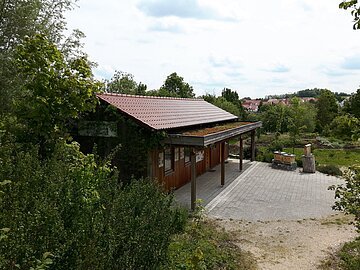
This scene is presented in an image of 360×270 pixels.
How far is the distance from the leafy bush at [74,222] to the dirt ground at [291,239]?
9.24ft

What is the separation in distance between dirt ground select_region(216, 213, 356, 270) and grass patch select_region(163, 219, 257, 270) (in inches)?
12.4

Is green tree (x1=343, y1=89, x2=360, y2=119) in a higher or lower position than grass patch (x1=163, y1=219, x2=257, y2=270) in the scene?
higher

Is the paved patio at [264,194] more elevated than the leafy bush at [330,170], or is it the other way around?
the leafy bush at [330,170]

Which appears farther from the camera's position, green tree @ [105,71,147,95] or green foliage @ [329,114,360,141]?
green tree @ [105,71,147,95]

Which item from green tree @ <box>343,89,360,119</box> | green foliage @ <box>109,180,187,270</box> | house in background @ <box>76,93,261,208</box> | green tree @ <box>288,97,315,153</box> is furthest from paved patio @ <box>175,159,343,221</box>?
green tree @ <box>288,97,315,153</box>

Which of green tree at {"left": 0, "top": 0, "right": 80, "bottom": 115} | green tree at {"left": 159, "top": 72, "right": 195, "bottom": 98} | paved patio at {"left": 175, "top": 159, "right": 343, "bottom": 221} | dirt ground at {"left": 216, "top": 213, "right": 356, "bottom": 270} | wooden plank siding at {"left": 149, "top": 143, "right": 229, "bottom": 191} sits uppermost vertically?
green tree at {"left": 159, "top": 72, "right": 195, "bottom": 98}

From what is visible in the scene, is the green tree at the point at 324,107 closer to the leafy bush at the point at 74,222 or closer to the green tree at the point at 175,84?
the green tree at the point at 175,84

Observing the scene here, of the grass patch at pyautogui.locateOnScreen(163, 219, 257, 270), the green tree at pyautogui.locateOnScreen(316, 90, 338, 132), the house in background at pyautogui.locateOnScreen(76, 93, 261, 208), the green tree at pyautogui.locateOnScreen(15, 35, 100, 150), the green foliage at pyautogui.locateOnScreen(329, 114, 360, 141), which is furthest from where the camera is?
the green tree at pyautogui.locateOnScreen(316, 90, 338, 132)

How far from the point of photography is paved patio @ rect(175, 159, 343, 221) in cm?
1113

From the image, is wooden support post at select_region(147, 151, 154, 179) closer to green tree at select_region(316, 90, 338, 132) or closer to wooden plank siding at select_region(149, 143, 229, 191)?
wooden plank siding at select_region(149, 143, 229, 191)

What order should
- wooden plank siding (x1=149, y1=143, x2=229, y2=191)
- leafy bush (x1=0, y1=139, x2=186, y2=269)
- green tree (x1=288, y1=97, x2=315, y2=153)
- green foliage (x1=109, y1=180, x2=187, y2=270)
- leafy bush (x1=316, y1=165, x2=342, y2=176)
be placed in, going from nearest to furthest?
leafy bush (x1=0, y1=139, x2=186, y2=269)
green foliage (x1=109, y1=180, x2=187, y2=270)
wooden plank siding (x1=149, y1=143, x2=229, y2=191)
leafy bush (x1=316, y1=165, x2=342, y2=176)
green tree (x1=288, y1=97, x2=315, y2=153)

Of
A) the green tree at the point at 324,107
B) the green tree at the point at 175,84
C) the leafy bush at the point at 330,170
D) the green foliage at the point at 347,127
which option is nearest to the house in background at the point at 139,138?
the green foliage at the point at 347,127

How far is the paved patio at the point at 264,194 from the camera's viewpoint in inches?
438

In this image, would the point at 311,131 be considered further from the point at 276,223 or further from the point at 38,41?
the point at 38,41
